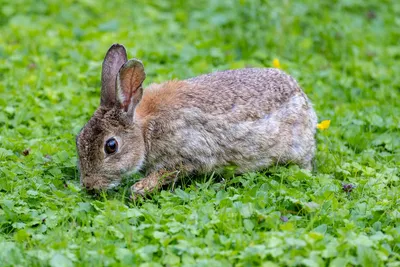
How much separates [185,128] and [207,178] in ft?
1.62

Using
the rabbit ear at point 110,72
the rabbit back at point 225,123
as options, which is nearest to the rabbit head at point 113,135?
the rabbit ear at point 110,72

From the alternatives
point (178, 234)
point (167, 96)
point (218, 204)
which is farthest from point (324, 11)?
point (178, 234)

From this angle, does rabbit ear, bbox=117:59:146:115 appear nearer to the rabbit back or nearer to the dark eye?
the rabbit back

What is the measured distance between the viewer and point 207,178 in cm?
648

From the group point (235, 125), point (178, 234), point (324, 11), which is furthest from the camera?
point (324, 11)

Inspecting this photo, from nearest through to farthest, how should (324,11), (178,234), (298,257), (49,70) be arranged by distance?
(298,257) → (178,234) → (49,70) → (324,11)

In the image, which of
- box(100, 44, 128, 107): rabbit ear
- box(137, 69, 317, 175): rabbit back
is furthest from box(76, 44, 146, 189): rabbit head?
box(137, 69, 317, 175): rabbit back

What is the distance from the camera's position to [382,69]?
9.18 metres

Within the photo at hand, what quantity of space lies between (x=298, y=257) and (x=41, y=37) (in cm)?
571

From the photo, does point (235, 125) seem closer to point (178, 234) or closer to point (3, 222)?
point (178, 234)

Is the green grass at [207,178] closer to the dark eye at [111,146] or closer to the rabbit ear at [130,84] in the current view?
the dark eye at [111,146]

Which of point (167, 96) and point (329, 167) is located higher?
point (167, 96)

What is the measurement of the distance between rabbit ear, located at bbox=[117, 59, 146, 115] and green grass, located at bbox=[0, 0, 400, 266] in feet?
2.47

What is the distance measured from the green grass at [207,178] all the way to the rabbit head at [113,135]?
183 mm
